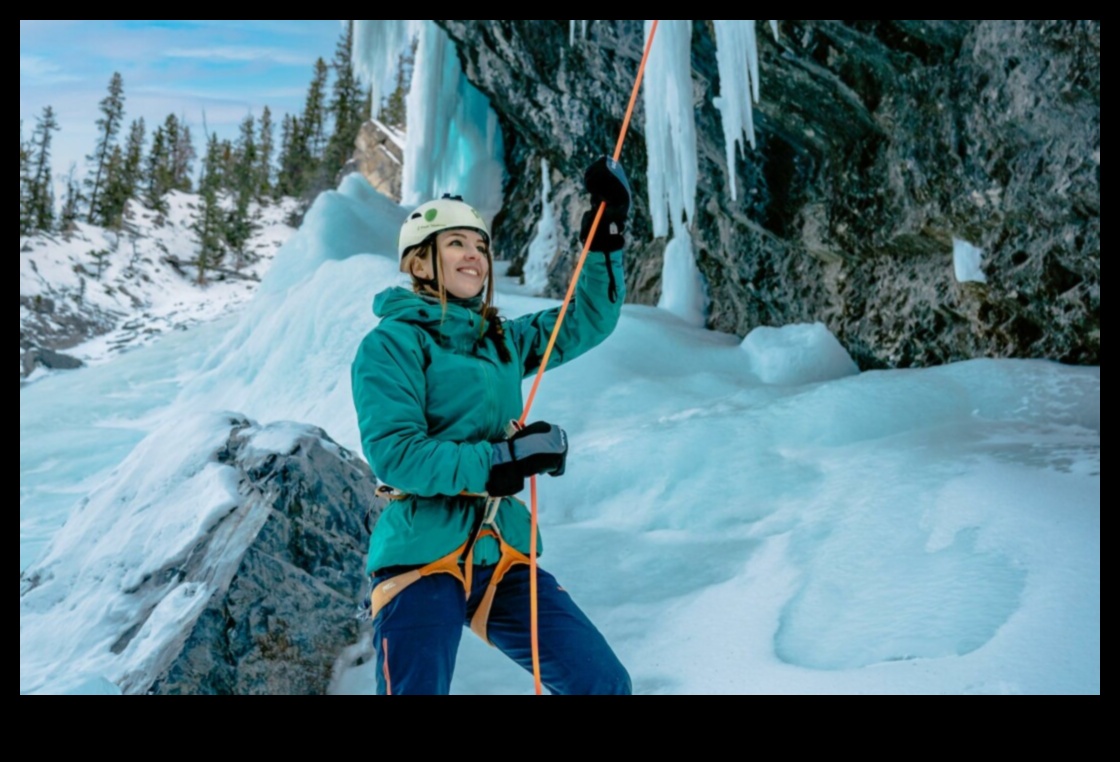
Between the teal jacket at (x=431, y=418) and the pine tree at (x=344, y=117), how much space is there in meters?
39.8

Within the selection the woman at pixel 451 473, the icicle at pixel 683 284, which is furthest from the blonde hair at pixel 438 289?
the icicle at pixel 683 284

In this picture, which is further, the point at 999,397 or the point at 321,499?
the point at 999,397

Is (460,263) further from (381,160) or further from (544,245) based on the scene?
(381,160)

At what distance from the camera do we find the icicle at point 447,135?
1369cm

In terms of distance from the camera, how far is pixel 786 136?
806 centimetres

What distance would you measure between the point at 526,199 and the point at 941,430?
1114 centimetres

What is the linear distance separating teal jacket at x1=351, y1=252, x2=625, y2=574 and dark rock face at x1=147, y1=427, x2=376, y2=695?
1.76m

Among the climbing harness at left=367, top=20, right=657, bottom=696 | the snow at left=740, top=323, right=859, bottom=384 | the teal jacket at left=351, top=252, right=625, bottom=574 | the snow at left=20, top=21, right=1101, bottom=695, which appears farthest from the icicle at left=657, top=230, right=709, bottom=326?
the climbing harness at left=367, top=20, right=657, bottom=696

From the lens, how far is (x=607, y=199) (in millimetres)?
2580

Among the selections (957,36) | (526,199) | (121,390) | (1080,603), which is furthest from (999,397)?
(121,390)

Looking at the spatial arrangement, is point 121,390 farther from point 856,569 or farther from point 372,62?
point 856,569

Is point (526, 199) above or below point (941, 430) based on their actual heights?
above

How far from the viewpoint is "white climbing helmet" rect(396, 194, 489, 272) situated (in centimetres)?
231

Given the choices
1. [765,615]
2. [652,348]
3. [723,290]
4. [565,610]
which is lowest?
[765,615]
